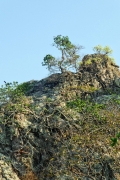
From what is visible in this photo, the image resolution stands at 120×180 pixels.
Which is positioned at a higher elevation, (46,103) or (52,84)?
(52,84)

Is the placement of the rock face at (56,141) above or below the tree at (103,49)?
below

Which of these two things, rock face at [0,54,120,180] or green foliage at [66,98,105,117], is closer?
rock face at [0,54,120,180]

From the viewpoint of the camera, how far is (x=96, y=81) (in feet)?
86.9

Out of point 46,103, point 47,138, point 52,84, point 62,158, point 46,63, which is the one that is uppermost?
point 46,63

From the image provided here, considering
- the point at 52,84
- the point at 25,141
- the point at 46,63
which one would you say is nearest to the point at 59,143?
the point at 25,141

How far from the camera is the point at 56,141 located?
61.8ft

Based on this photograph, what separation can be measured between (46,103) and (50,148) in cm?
327

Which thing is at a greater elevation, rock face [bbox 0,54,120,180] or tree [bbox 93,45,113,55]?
tree [bbox 93,45,113,55]

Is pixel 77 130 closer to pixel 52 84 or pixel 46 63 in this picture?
pixel 52 84

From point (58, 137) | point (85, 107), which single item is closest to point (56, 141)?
point (58, 137)

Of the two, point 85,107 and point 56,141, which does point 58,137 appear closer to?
point 56,141

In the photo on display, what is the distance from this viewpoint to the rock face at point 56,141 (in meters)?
17.6

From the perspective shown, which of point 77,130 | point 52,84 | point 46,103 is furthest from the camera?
point 52,84

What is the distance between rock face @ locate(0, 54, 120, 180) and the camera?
17578 millimetres
